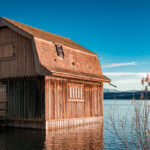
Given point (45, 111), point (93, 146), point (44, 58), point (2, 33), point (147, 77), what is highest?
point (2, 33)

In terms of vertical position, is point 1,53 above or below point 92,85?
above

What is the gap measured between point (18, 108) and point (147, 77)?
1768 centimetres

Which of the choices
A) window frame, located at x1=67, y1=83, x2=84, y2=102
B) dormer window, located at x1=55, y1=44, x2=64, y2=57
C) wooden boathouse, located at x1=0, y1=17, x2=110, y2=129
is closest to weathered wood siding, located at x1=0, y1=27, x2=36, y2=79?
wooden boathouse, located at x1=0, y1=17, x2=110, y2=129

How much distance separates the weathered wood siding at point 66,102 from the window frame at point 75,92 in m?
0.27

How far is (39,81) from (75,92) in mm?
4432

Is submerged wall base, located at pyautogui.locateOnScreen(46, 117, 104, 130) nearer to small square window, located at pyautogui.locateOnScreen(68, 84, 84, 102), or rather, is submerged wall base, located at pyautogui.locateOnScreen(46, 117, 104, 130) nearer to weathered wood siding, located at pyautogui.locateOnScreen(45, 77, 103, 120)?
weathered wood siding, located at pyautogui.locateOnScreen(45, 77, 103, 120)

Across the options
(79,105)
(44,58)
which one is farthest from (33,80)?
(79,105)

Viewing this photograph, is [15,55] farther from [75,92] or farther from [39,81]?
[75,92]

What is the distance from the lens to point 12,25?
2308 centimetres

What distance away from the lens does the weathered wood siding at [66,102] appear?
21.9 metres

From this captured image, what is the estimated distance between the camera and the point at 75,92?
25.2 metres

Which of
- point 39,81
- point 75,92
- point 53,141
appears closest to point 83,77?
point 75,92

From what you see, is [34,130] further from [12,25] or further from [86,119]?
[12,25]

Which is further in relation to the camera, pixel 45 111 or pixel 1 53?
pixel 1 53
